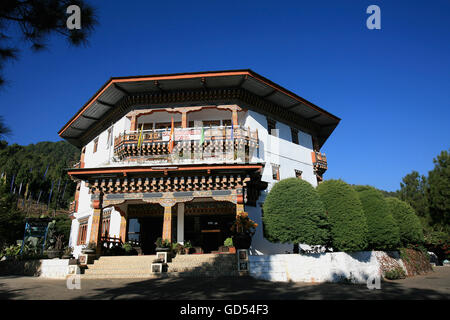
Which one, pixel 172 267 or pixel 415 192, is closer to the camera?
pixel 172 267

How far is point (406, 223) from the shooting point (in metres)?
16.3

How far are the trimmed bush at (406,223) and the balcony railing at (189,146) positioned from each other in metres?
8.98

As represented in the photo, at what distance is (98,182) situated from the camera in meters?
14.9

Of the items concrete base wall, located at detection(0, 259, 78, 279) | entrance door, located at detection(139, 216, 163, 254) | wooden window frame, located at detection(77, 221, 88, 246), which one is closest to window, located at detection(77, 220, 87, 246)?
wooden window frame, located at detection(77, 221, 88, 246)

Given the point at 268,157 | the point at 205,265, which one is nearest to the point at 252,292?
the point at 205,265

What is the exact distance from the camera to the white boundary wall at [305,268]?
11578 mm

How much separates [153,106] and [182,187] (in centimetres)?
680

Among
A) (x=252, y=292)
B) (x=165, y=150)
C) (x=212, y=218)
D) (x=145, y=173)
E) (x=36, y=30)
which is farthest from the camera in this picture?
(x=212, y=218)

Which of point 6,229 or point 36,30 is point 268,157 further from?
point 6,229

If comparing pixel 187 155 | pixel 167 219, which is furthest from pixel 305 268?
pixel 187 155

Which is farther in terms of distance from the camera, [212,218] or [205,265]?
[212,218]

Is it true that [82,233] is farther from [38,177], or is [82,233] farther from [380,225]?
[38,177]

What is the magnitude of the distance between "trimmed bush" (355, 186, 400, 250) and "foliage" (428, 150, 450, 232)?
14127 millimetres

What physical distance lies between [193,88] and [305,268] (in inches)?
492
